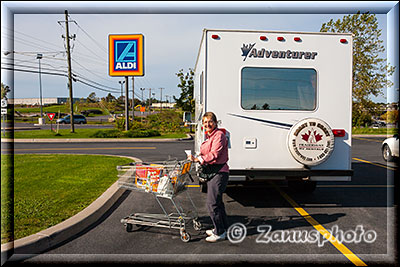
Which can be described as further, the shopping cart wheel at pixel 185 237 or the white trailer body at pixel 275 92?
the white trailer body at pixel 275 92

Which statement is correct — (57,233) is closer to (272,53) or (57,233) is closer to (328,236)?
(328,236)

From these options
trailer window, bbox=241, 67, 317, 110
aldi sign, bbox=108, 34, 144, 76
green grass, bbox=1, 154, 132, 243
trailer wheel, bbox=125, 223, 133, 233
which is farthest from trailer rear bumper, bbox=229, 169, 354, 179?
aldi sign, bbox=108, 34, 144, 76

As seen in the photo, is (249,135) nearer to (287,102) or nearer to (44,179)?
(287,102)

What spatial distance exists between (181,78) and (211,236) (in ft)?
96.7

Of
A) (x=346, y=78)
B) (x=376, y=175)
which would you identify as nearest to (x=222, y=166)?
(x=346, y=78)

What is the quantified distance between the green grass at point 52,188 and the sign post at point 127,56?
13.1 metres

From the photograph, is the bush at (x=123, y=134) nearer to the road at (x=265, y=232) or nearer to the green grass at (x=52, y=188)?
the green grass at (x=52, y=188)

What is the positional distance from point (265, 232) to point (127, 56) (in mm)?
21455

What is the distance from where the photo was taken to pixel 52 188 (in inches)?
309

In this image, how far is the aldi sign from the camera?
24.5 m

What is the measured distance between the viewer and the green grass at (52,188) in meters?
5.55

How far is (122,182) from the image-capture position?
5496 millimetres

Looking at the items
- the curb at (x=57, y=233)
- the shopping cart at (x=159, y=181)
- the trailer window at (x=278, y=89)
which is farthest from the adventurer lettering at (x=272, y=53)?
the curb at (x=57, y=233)

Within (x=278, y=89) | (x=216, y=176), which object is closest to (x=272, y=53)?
(x=278, y=89)
